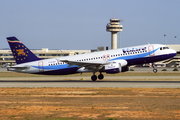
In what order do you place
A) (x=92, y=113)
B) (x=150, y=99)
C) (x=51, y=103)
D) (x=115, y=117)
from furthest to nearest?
1. (x=150, y=99)
2. (x=51, y=103)
3. (x=92, y=113)
4. (x=115, y=117)

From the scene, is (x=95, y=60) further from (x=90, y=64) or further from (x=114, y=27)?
(x=114, y=27)

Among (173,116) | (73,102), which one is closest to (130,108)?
(173,116)

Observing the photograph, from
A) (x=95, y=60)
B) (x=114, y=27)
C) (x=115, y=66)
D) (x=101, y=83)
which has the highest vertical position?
(x=114, y=27)

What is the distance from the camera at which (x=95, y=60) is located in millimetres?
45969

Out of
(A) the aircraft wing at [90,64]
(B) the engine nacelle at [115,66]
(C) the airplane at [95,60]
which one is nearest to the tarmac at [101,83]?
(B) the engine nacelle at [115,66]

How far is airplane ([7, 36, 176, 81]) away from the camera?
4397cm

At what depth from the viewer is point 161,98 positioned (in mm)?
25359

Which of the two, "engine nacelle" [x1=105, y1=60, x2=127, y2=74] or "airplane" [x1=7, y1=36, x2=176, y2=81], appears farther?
"airplane" [x1=7, y1=36, x2=176, y2=81]

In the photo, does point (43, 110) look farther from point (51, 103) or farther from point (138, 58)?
point (138, 58)

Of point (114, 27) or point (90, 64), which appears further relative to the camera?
point (114, 27)

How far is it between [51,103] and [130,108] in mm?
6890

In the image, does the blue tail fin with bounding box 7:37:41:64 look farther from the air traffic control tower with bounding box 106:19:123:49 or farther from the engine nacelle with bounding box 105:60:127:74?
the air traffic control tower with bounding box 106:19:123:49

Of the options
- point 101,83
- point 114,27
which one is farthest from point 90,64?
point 114,27

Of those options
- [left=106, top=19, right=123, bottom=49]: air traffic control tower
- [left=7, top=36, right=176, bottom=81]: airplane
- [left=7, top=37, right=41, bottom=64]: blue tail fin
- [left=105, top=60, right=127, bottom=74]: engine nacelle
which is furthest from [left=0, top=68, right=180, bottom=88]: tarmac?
[left=106, top=19, right=123, bottom=49]: air traffic control tower
